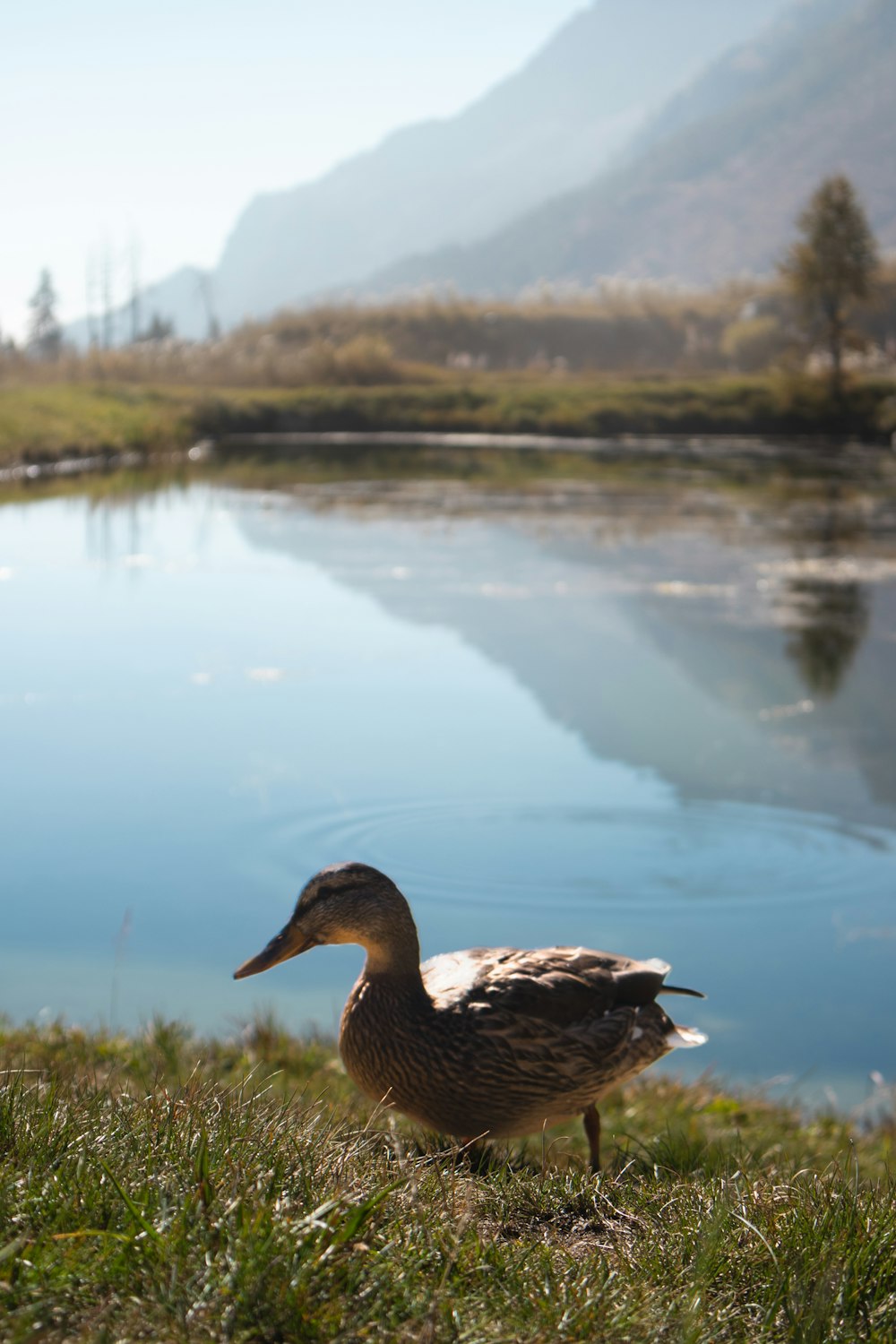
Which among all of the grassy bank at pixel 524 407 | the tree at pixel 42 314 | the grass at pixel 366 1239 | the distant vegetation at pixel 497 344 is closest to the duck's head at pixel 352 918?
the grass at pixel 366 1239

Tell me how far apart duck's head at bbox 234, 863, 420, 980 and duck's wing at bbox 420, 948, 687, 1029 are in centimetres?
18

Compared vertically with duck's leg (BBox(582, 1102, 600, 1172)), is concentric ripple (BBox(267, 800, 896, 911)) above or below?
below

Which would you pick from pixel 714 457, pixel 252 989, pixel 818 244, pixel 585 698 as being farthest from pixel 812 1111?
pixel 818 244

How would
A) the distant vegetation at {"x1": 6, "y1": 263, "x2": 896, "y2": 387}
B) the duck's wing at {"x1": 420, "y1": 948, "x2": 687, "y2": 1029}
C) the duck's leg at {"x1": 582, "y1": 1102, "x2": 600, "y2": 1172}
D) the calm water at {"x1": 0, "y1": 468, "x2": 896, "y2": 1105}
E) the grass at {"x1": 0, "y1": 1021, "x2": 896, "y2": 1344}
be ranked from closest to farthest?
the grass at {"x1": 0, "y1": 1021, "x2": 896, "y2": 1344}, the duck's wing at {"x1": 420, "y1": 948, "x2": 687, "y2": 1029}, the duck's leg at {"x1": 582, "y1": 1102, "x2": 600, "y2": 1172}, the calm water at {"x1": 0, "y1": 468, "x2": 896, "y2": 1105}, the distant vegetation at {"x1": 6, "y1": 263, "x2": 896, "y2": 387}

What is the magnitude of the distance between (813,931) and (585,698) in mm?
3783

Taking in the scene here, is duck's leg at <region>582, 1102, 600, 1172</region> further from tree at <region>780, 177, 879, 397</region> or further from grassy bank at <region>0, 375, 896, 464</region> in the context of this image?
tree at <region>780, 177, 879, 397</region>

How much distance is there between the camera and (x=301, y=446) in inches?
1353

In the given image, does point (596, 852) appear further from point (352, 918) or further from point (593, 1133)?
point (352, 918)

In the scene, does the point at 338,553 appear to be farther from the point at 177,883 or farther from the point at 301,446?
the point at 301,446

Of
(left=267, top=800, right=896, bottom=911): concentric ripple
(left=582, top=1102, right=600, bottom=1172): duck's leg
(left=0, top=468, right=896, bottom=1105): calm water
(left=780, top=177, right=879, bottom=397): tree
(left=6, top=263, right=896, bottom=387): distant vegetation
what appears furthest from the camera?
(left=6, top=263, right=896, bottom=387): distant vegetation

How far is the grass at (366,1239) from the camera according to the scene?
195cm

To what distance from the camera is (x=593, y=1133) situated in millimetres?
3670

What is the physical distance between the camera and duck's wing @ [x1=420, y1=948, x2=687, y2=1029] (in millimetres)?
3443

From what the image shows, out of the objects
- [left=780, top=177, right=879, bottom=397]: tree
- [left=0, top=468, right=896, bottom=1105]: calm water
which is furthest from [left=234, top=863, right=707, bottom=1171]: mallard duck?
[left=780, top=177, right=879, bottom=397]: tree
